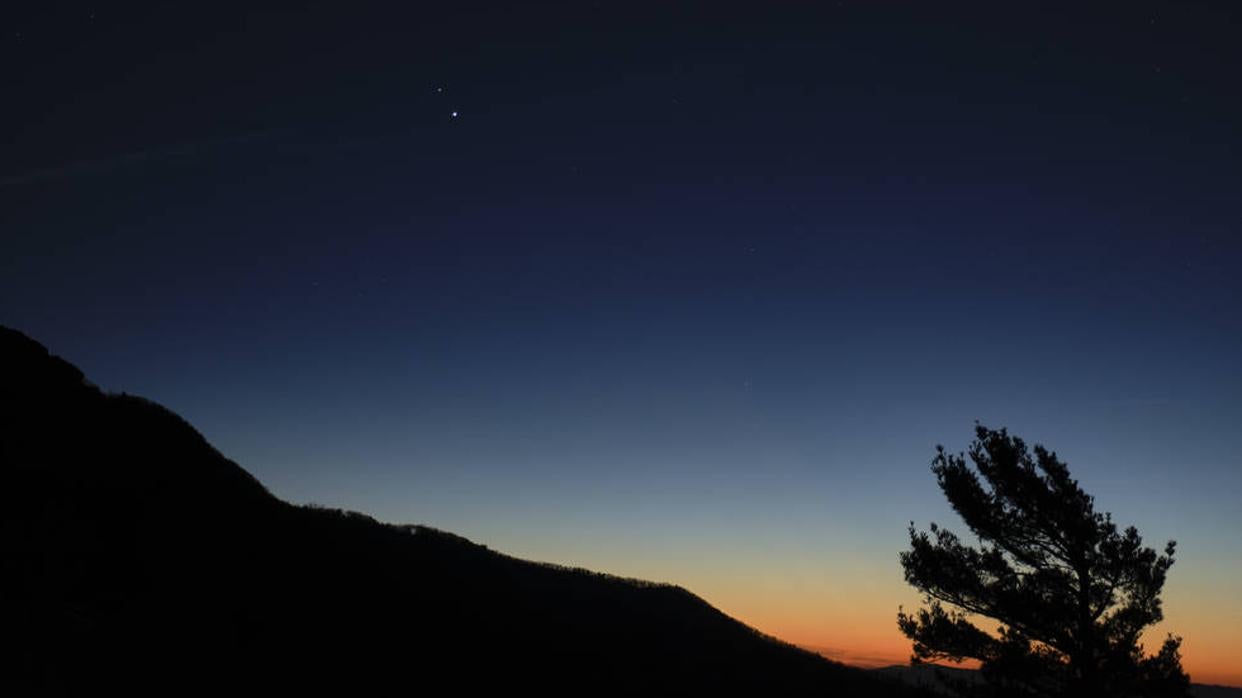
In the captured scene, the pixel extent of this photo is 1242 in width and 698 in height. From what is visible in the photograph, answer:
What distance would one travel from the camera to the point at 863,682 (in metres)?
47.3

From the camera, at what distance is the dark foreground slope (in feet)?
56.2

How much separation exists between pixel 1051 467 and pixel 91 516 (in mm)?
30312

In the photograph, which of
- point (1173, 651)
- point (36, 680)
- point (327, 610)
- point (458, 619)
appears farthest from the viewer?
point (458, 619)

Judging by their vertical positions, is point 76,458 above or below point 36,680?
above

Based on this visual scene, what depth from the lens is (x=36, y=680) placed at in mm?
13938

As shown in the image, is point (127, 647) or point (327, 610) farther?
point (327, 610)

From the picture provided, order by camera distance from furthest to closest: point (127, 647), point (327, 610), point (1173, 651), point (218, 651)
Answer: point (327, 610)
point (1173, 651)
point (218, 651)
point (127, 647)

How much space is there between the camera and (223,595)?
21766mm

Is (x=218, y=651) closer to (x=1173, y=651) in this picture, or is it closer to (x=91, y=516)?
(x=91, y=516)

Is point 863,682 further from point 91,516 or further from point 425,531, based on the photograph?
point 91,516

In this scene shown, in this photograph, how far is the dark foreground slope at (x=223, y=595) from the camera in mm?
17125

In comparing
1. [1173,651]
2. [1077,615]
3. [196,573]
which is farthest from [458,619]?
[1173,651]

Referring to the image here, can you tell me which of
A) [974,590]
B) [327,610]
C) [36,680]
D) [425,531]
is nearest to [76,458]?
[327,610]

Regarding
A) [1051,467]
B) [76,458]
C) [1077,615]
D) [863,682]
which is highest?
[1051,467]
